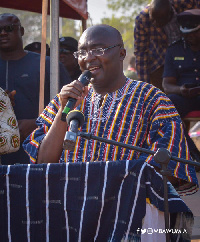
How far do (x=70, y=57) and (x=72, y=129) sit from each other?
4.92 metres

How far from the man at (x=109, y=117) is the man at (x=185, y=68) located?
311cm

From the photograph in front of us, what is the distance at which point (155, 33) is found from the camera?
6844 mm

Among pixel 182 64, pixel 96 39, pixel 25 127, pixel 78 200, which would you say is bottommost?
pixel 78 200

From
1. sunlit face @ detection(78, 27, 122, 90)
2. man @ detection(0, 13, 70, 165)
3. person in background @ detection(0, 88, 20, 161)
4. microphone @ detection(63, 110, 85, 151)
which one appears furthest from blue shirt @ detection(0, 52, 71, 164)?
microphone @ detection(63, 110, 85, 151)

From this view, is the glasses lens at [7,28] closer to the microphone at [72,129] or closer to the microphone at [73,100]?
the microphone at [73,100]

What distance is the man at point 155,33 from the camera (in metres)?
6.53

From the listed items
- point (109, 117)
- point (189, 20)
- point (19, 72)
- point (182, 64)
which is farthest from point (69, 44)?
point (109, 117)

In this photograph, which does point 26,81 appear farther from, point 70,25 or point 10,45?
point 70,25

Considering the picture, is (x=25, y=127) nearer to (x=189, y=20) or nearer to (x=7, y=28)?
(x=7, y=28)

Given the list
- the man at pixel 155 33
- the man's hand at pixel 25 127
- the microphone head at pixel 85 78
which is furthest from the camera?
the man at pixel 155 33

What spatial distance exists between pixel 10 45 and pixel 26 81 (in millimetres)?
409

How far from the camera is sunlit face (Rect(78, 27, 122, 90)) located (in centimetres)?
310

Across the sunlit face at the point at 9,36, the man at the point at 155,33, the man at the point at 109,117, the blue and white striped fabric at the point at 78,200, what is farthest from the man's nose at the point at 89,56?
the man at the point at 155,33

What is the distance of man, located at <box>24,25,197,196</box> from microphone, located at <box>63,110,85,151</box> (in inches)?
30.8
